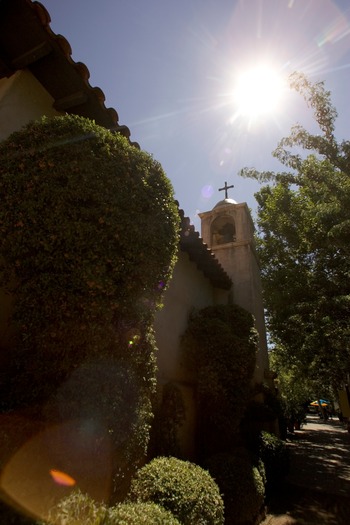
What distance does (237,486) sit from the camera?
530 centimetres

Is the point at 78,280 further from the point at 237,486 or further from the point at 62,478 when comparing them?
the point at 237,486

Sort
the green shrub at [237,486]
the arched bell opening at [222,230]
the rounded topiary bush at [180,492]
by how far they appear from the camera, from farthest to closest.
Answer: the arched bell opening at [222,230] → the green shrub at [237,486] → the rounded topiary bush at [180,492]

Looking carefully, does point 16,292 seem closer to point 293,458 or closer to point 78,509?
point 78,509

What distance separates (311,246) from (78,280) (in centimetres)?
926

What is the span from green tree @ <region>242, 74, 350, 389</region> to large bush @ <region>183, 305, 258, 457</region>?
3.77 meters

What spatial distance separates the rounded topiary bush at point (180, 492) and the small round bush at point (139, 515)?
0.93 feet

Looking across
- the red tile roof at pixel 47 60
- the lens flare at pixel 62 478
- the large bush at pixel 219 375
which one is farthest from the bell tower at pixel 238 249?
the lens flare at pixel 62 478

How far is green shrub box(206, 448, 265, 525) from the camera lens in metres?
5.09

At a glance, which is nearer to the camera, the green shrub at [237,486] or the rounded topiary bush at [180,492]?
the rounded topiary bush at [180,492]

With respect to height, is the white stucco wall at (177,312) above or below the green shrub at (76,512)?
above

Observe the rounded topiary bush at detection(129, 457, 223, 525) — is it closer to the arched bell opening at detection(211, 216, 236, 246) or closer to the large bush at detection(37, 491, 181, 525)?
the large bush at detection(37, 491, 181, 525)

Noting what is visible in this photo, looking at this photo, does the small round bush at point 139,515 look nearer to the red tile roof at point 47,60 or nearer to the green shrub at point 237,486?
the green shrub at point 237,486

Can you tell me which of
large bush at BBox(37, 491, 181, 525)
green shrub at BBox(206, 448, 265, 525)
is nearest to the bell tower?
green shrub at BBox(206, 448, 265, 525)

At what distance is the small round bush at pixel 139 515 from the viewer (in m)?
2.48
